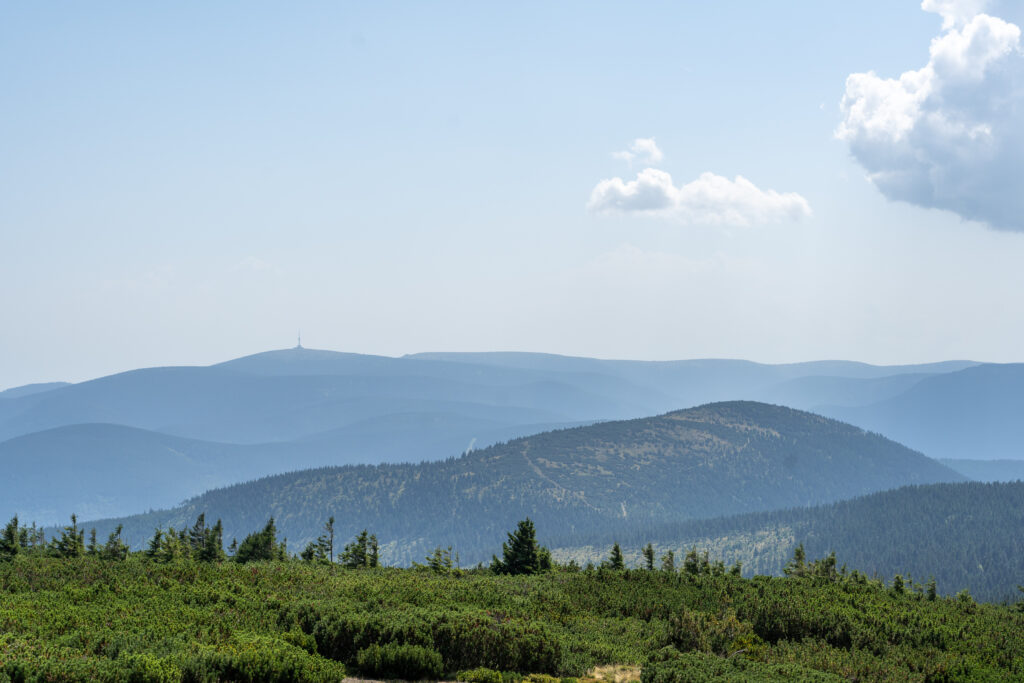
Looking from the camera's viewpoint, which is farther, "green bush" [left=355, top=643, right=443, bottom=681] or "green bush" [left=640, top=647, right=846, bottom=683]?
"green bush" [left=355, top=643, right=443, bottom=681]

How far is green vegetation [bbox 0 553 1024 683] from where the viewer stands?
74.1ft

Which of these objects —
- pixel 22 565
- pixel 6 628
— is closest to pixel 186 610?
pixel 6 628

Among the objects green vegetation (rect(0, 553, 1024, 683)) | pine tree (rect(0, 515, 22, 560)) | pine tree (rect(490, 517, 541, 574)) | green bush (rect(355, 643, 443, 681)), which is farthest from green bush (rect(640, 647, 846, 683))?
pine tree (rect(0, 515, 22, 560))

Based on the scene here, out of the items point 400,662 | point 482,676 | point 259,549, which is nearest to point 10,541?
point 259,549

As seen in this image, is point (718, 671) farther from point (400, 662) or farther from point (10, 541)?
point (10, 541)

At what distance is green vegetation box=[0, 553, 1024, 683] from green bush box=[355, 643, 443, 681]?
48 millimetres

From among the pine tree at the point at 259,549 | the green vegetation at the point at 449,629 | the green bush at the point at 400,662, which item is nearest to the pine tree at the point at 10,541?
the green vegetation at the point at 449,629

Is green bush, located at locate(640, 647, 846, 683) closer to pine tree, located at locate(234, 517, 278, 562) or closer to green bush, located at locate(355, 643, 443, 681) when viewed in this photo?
green bush, located at locate(355, 643, 443, 681)

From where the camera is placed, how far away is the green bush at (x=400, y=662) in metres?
24.9

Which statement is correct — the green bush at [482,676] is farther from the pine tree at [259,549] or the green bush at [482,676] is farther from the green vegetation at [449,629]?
the pine tree at [259,549]

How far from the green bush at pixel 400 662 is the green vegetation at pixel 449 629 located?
5 cm

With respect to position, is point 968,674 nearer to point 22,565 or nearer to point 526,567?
point 526,567

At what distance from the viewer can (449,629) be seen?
2653 cm

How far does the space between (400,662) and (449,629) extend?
7.26 feet
